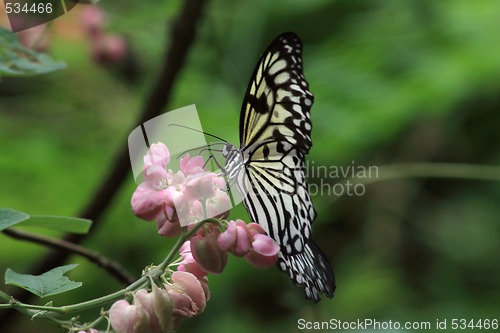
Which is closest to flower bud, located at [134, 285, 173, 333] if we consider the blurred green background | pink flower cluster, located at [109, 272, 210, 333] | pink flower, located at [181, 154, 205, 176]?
pink flower cluster, located at [109, 272, 210, 333]

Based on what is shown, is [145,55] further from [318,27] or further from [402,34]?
[402,34]

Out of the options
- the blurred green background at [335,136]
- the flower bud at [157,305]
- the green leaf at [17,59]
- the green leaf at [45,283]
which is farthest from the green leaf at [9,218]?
the blurred green background at [335,136]

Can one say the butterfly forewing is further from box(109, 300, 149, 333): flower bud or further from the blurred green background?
the blurred green background

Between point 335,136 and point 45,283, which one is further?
point 335,136

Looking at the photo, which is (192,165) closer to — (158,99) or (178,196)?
(178,196)

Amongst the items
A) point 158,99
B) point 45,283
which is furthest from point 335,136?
point 45,283

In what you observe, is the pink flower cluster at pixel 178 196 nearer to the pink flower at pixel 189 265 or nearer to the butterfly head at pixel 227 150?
the pink flower at pixel 189 265
